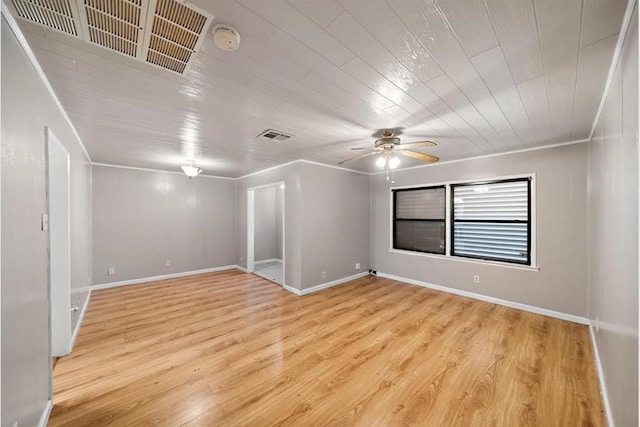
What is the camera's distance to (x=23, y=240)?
1.37 metres

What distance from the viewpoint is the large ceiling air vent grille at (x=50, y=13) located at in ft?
3.65

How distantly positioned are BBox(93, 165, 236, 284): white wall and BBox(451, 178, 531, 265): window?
5.30m

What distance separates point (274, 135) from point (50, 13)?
6.46ft

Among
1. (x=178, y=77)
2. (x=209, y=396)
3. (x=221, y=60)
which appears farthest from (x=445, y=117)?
(x=209, y=396)

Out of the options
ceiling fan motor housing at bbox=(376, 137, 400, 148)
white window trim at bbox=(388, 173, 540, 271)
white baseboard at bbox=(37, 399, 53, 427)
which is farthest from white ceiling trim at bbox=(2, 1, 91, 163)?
white window trim at bbox=(388, 173, 540, 271)

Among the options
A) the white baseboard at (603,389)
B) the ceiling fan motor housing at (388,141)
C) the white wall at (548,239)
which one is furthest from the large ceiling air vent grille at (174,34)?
the white wall at (548,239)

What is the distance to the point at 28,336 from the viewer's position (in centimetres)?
143

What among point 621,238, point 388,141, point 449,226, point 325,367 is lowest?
point 325,367

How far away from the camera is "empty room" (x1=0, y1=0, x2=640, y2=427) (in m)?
1.25

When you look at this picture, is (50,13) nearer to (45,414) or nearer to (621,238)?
(45,414)

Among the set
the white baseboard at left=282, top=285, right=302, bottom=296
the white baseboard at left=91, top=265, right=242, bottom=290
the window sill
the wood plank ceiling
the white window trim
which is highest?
the wood plank ceiling

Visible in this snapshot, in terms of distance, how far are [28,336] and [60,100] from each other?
6.15ft

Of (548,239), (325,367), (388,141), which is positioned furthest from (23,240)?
(548,239)

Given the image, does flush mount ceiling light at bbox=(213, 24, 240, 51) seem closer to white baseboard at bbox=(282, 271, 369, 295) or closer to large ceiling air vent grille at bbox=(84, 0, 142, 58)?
large ceiling air vent grille at bbox=(84, 0, 142, 58)
